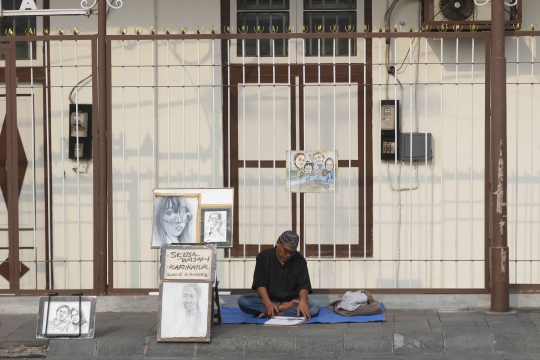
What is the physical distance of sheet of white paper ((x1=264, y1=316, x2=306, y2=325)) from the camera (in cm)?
873

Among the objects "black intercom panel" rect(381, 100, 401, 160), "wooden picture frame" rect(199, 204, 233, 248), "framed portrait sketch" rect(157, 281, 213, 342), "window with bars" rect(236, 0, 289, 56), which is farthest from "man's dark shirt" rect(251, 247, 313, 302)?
"window with bars" rect(236, 0, 289, 56)

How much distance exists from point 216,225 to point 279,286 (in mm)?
839

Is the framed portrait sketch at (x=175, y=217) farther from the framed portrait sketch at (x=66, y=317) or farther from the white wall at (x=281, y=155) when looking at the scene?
the white wall at (x=281, y=155)

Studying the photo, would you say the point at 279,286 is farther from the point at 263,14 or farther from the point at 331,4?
the point at 331,4

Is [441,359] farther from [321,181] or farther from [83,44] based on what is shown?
[83,44]

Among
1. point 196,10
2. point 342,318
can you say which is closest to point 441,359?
point 342,318

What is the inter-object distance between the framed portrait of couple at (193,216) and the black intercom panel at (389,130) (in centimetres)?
209

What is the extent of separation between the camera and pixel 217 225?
912 centimetres

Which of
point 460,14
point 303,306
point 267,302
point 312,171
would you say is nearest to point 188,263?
point 267,302

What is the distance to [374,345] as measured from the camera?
27.0ft

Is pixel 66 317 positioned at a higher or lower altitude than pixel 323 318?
higher

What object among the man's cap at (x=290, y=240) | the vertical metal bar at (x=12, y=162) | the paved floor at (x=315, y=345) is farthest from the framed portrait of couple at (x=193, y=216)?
the vertical metal bar at (x=12, y=162)

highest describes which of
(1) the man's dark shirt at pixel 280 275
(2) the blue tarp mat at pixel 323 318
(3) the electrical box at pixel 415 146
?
(3) the electrical box at pixel 415 146

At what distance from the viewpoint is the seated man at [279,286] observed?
353 inches
